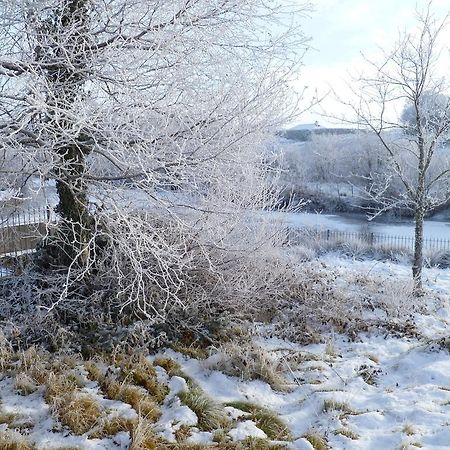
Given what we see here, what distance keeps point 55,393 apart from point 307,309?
405 cm

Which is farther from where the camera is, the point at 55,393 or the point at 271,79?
the point at 271,79

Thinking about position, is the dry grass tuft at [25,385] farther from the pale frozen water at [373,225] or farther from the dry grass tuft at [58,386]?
the pale frozen water at [373,225]

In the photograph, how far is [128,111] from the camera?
4.62m

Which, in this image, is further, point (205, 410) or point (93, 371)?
point (93, 371)

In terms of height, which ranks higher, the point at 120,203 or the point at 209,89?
the point at 209,89

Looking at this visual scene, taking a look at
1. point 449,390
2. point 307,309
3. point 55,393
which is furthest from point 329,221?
point 55,393

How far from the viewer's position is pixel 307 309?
7.60 meters

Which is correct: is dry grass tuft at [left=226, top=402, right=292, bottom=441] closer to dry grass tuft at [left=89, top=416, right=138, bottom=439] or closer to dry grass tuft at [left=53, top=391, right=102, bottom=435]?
dry grass tuft at [left=89, top=416, right=138, bottom=439]

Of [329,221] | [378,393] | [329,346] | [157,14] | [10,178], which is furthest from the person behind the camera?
[329,221]

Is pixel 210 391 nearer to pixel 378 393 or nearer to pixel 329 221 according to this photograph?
pixel 378 393

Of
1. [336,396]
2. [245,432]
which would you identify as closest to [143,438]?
[245,432]

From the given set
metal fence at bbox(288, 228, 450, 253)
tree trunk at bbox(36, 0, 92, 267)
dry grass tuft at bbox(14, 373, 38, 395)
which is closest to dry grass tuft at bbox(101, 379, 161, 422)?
dry grass tuft at bbox(14, 373, 38, 395)

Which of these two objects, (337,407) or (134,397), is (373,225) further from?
(134,397)

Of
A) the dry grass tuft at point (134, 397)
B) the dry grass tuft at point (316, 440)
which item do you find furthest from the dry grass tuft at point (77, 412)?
the dry grass tuft at point (316, 440)
